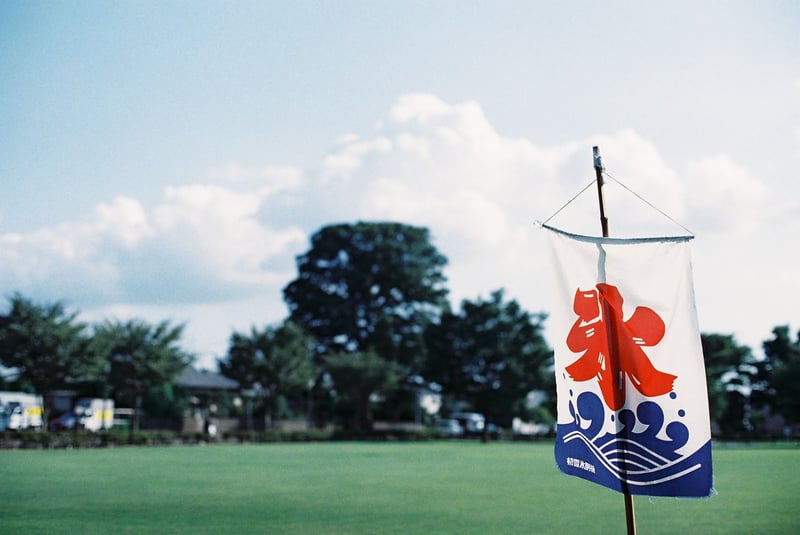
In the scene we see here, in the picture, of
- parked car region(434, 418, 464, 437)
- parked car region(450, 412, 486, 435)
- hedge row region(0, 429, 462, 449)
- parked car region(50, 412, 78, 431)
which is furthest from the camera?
parked car region(450, 412, 486, 435)

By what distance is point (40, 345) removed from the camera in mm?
37781

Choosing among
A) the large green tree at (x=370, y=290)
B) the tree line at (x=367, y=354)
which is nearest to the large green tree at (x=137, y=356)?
the tree line at (x=367, y=354)

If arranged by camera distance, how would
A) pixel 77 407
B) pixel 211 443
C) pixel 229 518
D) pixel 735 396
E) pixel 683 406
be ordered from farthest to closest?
1. pixel 735 396
2. pixel 77 407
3. pixel 211 443
4. pixel 229 518
5. pixel 683 406

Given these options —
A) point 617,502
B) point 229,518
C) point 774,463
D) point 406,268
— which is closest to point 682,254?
point 229,518

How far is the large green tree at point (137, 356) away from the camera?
42.2 meters

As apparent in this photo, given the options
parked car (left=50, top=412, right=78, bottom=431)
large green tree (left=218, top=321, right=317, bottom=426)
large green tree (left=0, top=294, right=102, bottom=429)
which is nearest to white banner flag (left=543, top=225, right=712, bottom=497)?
large green tree (left=0, top=294, right=102, bottom=429)

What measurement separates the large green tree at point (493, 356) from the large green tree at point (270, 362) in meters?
9.04

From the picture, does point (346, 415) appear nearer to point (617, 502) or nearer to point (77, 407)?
point (77, 407)

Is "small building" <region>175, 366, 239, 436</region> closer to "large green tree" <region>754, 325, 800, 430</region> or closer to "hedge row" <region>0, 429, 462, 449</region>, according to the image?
"hedge row" <region>0, 429, 462, 449</region>

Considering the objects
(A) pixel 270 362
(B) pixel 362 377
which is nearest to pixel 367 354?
(B) pixel 362 377

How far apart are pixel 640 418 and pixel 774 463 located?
2118cm

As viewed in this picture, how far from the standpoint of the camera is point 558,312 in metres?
5.41

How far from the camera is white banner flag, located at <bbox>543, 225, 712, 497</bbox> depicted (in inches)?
188

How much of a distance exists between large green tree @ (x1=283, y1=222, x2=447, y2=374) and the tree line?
3.3 inches
